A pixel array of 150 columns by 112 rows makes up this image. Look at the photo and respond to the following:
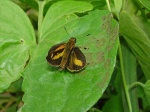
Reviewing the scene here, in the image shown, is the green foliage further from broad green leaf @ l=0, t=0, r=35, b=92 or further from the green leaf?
the green leaf

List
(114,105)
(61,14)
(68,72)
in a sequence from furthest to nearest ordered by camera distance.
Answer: (114,105) < (61,14) < (68,72)

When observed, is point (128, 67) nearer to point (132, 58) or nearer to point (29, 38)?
point (132, 58)

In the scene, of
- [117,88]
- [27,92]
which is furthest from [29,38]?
[117,88]

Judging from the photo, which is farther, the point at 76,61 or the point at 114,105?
the point at 114,105

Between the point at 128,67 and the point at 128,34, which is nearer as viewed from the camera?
the point at 128,34

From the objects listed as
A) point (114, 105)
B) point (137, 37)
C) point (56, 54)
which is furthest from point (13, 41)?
point (114, 105)

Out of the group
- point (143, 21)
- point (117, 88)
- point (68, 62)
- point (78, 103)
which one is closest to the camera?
point (78, 103)

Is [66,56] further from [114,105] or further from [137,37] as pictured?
[114,105]
